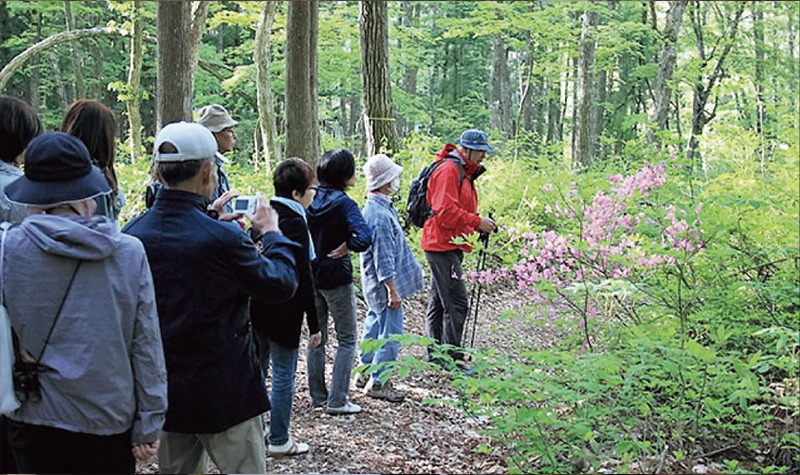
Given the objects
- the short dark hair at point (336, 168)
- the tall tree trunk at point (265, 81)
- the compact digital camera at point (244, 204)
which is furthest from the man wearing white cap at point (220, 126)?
the tall tree trunk at point (265, 81)

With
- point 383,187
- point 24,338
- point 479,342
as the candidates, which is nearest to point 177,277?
point 24,338

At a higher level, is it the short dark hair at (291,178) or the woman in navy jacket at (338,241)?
the short dark hair at (291,178)

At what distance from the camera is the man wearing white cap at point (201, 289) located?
98.9 inches

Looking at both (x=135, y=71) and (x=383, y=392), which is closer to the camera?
(x=383, y=392)

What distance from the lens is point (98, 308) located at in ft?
7.34

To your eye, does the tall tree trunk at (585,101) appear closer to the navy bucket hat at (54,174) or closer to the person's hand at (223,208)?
the person's hand at (223,208)

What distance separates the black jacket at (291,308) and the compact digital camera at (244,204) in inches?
32.4

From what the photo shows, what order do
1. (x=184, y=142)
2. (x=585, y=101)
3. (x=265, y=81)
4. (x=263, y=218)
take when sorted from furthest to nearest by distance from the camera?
(x=585, y=101), (x=265, y=81), (x=263, y=218), (x=184, y=142)

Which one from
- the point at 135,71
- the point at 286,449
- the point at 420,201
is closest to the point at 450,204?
the point at 420,201

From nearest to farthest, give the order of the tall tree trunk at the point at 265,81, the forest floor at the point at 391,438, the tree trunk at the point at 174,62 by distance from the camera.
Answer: the forest floor at the point at 391,438 < the tree trunk at the point at 174,62 < the tall tree trunk at the point at 265,81

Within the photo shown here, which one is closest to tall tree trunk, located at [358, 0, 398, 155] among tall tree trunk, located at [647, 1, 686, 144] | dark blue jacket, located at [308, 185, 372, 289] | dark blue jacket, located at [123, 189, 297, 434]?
dark blue jacket, located at [308, 185, 372, 289]

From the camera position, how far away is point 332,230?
476cm

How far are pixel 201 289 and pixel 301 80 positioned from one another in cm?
703

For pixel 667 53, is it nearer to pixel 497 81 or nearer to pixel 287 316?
pixel 497 81
